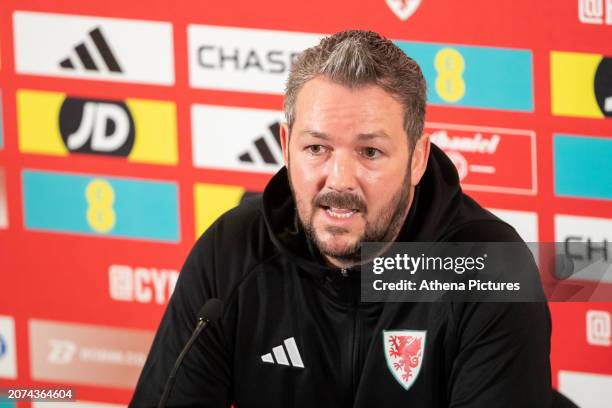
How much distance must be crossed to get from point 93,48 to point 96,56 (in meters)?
0.03

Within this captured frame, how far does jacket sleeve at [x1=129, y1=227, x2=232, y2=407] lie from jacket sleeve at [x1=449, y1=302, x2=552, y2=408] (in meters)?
0.42

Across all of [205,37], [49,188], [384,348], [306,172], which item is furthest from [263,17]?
[384,348]

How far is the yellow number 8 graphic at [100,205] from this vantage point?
9.45 feet

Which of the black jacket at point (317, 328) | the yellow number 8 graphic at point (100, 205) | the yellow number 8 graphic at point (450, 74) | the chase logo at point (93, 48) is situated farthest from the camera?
the yellow number 8 graphic at point (100, 205)

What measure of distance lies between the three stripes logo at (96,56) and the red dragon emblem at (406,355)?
140 centimetres

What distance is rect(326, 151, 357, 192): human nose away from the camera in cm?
168

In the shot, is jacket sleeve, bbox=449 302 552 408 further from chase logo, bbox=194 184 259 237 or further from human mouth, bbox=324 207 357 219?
chase logo, bbox=194 184 259 237

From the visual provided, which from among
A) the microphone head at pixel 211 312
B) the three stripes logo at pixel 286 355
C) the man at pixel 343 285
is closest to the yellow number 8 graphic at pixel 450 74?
the man at pixel 343 285

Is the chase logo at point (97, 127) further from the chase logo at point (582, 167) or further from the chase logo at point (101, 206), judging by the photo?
the chase logo at point (582, 167)

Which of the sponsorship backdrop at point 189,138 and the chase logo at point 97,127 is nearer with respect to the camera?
the sponsorship backdrop at point 189,138

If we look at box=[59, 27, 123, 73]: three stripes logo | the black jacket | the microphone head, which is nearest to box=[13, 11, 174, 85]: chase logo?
box=[59, 27, 123, 73]: three stripes logo

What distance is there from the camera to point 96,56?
9.20 feet

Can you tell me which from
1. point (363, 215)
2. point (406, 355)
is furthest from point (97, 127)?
point (406, 355)

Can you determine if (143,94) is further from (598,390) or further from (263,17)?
(598,390)
